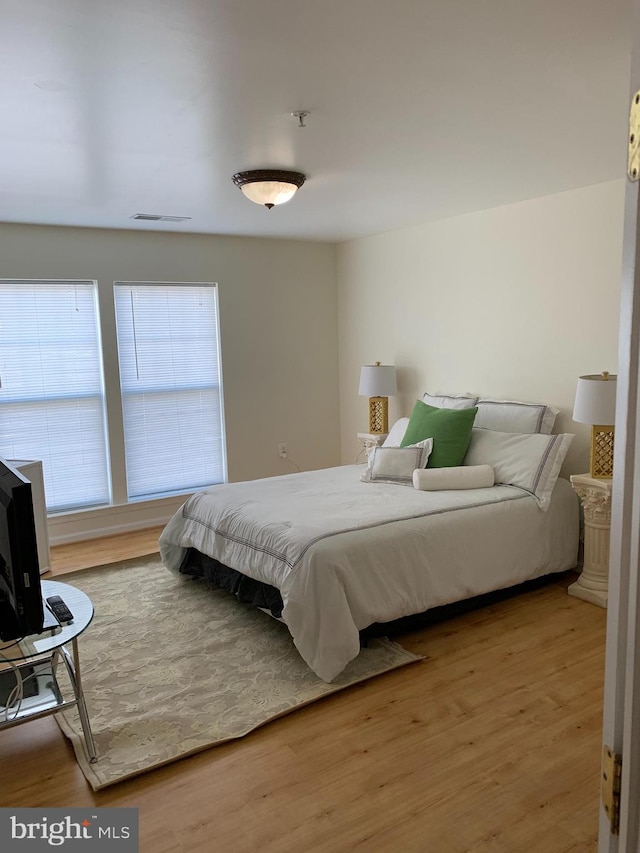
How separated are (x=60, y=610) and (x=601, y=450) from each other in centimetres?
282

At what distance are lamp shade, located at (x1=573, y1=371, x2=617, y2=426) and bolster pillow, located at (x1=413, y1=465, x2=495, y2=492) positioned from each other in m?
0.66

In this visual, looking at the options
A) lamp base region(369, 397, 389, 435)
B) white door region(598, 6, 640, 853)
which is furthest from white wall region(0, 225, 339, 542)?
white door region(598, 6, 640, 853)

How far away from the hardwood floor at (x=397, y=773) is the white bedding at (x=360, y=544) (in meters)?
0.32

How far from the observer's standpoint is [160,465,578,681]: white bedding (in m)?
2.85

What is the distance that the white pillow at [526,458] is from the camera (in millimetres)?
3762

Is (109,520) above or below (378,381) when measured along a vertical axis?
below

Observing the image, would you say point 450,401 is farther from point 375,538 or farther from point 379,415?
point 375,538

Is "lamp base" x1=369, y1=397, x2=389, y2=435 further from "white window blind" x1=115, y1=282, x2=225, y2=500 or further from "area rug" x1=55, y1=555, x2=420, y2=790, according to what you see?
"area rug" x1=55, y1=555, x2=420, y2=790

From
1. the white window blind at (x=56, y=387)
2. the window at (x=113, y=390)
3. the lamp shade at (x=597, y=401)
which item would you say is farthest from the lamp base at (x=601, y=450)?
the white window blind at (x=56, y=387)

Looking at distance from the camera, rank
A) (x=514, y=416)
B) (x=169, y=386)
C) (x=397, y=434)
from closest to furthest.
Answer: (x=514, y=416), (x=397, y=434), (x=169, y=386)

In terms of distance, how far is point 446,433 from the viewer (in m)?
4.10

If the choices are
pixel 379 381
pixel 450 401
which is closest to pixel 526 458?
pixel 450 401

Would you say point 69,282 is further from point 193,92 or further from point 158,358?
point 193,92

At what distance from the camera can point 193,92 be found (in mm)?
2262
